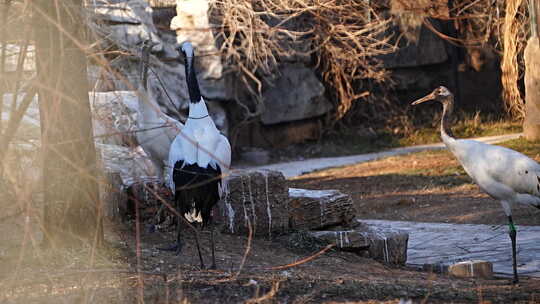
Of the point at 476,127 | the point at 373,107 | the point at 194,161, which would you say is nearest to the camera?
the point at 194,161

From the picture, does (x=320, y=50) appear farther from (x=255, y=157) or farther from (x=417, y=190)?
Answer: (x=417, y=190)

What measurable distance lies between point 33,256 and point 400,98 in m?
15.0

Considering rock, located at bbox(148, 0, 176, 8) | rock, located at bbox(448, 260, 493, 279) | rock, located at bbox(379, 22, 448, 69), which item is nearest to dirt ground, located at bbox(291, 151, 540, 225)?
rock, located at bbox(448, 260, 493, 279)

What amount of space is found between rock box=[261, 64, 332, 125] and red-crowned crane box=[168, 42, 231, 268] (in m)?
11.0

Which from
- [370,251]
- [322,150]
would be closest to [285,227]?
[370,251]

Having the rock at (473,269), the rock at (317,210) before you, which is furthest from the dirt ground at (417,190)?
the rock at (473,269)

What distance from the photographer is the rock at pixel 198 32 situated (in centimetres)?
1544

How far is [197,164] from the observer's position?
613 cm

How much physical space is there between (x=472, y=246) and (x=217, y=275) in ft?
10.5

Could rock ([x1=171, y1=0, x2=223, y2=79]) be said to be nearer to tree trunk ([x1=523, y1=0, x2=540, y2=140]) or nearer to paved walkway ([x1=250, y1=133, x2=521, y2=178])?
paved walkway ([x1=250, y1=133, x2=521, y2=178])

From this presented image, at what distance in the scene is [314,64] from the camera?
18484 mm

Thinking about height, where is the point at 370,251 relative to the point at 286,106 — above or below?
below

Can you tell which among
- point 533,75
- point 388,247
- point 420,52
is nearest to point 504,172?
point 388,247

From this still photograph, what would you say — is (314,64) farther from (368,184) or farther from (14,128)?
(14,128)
